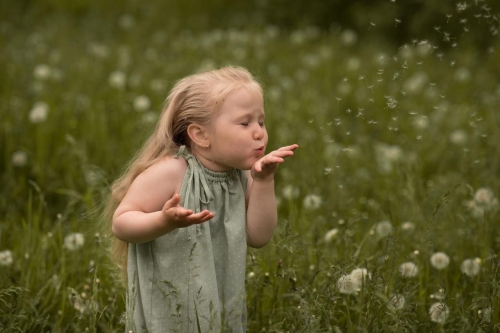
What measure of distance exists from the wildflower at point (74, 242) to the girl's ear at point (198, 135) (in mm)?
1047

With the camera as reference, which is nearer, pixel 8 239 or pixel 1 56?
pixel 8 239

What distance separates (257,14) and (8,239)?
631cm

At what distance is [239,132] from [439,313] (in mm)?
987

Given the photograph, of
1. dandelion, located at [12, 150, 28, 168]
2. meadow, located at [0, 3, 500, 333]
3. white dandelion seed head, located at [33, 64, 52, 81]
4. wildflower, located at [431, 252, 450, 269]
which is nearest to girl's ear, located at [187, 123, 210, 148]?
meadow, located at [0, 3, 500, 333]

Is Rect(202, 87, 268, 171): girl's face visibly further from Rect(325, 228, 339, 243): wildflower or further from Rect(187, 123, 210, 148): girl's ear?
Rect(325, 228, 339, 243): wildflower

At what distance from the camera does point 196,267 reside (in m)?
2.04

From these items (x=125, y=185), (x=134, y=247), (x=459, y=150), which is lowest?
(x=459, y=150)

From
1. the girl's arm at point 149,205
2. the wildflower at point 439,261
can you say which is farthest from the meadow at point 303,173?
the girl's arm at point 149,205

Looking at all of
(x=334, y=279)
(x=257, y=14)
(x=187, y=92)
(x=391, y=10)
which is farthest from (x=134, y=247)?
(x=257, y=14)

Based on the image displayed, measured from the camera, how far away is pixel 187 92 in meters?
2.13

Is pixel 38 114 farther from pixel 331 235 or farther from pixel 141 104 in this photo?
pixel 331 235

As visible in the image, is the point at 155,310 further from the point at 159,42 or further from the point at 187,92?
the point at 159,42

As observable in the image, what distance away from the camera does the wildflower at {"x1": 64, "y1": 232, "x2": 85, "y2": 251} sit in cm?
291

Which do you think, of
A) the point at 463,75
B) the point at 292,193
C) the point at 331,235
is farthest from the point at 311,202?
the point at 463,75
